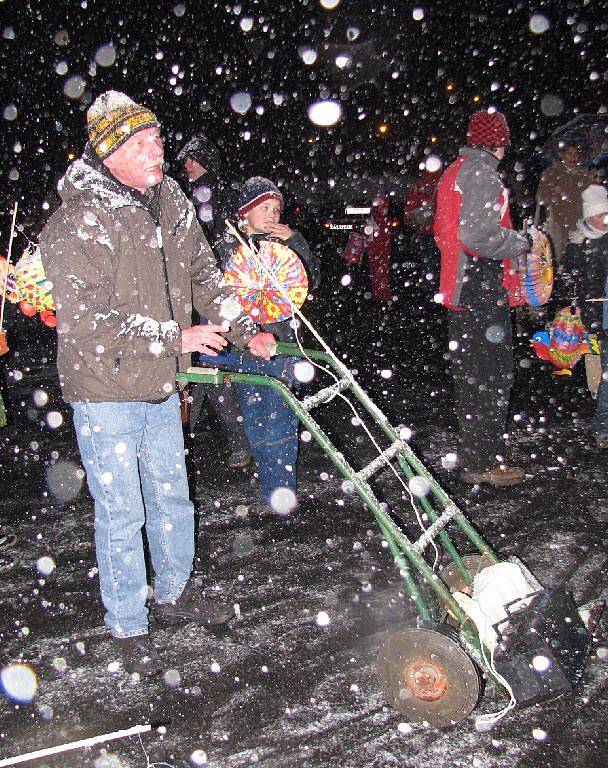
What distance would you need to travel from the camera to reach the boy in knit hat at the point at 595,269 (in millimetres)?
4973

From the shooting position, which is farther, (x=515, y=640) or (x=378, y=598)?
(x=378, y=598)

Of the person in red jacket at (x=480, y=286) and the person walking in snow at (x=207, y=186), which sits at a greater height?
the person walking in snow at (x=207, y=186)

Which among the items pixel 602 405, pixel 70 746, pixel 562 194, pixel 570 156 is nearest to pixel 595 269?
pixel 602 405

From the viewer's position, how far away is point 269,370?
390 centimetres

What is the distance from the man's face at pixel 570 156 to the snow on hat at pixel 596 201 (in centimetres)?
121

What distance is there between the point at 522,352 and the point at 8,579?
749 cm

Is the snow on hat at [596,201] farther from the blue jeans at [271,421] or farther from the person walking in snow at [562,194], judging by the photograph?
the blue jeans at [271,421]

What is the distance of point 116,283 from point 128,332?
0.27 metres

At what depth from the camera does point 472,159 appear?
13.1ft

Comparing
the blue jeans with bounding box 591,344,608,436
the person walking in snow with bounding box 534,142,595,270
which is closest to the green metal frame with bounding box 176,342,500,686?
the blue jeans with bounding box 591,344,608,436

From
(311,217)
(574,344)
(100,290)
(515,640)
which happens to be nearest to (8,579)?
(100,290)

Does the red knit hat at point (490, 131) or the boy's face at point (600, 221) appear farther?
the boy's face at point (600, 221)

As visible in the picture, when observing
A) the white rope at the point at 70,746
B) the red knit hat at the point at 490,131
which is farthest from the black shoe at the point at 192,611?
the red knit hat at the point at 490,131

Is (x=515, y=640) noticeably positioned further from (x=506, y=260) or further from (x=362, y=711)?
(x=506, y=260)
